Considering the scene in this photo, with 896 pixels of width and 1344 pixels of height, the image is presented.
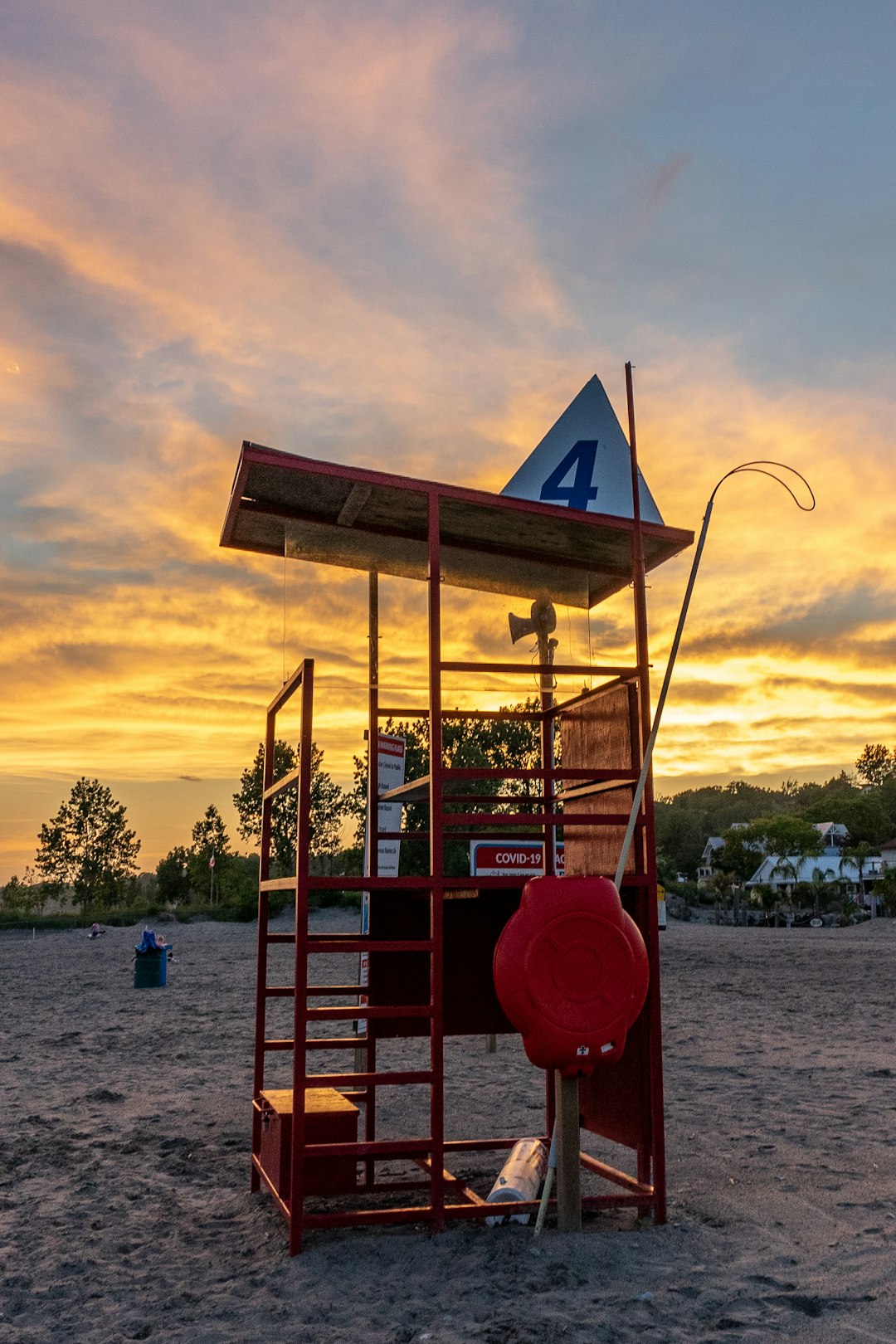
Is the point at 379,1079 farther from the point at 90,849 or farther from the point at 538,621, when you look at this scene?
the point at 90,849

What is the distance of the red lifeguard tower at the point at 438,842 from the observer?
234 inches

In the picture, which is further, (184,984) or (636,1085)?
(184,984)

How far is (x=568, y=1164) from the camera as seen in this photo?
5.93 m

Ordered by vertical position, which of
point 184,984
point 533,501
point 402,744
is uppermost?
point 533,501

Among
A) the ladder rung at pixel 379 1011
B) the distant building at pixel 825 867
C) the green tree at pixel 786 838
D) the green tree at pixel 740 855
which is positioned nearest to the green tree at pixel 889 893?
the distant building at pixel 825 867

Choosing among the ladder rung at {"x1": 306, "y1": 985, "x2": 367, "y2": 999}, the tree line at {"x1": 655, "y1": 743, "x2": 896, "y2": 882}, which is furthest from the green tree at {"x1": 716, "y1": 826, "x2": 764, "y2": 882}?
the ladder rung at {"x1": 306, "y1": 985, "x2": 367, "y2": 999}

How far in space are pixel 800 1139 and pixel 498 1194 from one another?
10.6 feet

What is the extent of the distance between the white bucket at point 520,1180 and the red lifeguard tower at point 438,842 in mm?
57

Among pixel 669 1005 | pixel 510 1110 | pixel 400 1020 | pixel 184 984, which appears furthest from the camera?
pixel 184 984

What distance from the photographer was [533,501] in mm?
6777

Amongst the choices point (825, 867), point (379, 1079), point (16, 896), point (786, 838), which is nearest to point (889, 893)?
point (786, 838)

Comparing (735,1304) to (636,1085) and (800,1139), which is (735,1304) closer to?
(636,1085)

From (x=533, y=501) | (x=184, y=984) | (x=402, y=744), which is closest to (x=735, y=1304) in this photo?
(x=533, y=501)

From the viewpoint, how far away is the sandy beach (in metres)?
4.82
